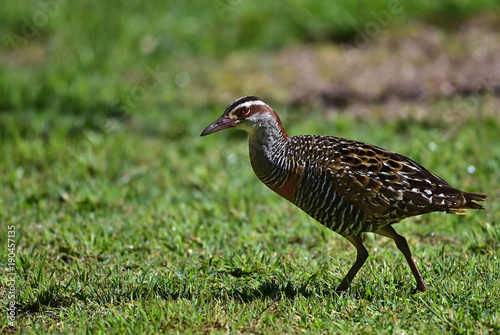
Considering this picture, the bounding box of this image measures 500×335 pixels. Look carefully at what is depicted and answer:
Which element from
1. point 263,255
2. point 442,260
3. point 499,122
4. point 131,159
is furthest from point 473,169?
point 131,159

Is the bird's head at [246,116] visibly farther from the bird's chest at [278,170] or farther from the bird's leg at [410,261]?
the bird's leg at [410,261]

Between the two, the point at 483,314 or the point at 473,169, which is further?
the point at 473,169

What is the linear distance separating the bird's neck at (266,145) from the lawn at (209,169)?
75 cm

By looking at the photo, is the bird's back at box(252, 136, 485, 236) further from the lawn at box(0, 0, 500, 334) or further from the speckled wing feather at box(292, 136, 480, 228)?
the lawn at box(0, 0, 500, 334)

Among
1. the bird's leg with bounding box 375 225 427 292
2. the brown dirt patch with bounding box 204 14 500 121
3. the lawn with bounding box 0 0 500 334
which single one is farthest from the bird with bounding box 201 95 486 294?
the brown dirt patch with bounding box 204 14 500 121

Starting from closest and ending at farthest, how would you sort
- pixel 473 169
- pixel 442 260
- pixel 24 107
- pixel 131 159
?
pixel 442 260
pixel 473 169
pixel 131 159
pixel 24 107

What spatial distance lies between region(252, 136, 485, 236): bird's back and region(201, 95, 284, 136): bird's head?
26 cm

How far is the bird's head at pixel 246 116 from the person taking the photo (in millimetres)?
4938

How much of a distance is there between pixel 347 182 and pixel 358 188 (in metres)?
0.08

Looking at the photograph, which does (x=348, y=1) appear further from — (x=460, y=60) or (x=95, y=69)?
(x=95, y=69)

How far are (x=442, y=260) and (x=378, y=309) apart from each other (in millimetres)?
969

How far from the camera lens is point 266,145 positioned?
496 cm

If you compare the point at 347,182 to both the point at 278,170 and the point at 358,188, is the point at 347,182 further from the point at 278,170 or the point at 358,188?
the point at 278,170

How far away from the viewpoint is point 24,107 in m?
8.59
